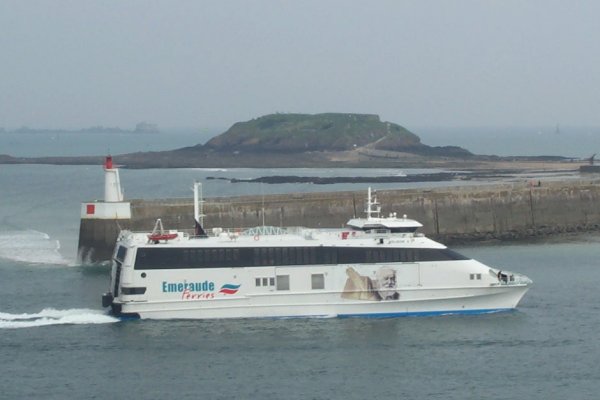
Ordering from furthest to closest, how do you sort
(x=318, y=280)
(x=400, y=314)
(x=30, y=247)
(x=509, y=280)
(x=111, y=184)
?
1. (x=30, y=247)
2. (x=111, y=184)
3. (x=509, y=280)
4. (x=400, y=314)
5. (x=318, y=280)

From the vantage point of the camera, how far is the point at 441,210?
52500 millimetres

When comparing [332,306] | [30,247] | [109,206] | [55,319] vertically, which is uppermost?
[109,206]

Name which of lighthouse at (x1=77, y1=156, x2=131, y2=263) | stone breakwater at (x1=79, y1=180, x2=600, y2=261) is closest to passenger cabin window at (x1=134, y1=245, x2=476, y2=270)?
lighthouse at (x1=77, y1=156, x2=131, y2=263)

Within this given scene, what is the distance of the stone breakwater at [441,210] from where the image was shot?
49.5 meters

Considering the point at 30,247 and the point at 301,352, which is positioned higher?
the point at 30,247

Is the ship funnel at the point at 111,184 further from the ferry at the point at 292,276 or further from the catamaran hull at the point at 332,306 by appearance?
the catamaran hull at the point at 332,306

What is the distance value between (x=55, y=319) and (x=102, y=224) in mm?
13767

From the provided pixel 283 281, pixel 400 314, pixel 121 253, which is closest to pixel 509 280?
pixel 400 314

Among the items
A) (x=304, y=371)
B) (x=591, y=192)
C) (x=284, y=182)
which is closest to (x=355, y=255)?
(x=304, y=371)

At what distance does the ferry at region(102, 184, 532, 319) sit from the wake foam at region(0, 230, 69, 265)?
1392cm

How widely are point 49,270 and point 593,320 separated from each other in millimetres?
20599

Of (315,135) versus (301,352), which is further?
(315,135)

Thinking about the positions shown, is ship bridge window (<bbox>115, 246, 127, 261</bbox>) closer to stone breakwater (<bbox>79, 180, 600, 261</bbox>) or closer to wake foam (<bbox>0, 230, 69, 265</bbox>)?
wake foam (<bbox>0, 230, 69, 265</bbox>)

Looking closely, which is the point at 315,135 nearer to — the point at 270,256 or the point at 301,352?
the point at 270,256
